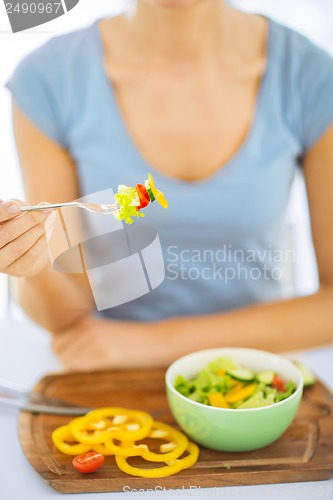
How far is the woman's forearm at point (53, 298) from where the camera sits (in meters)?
0.52

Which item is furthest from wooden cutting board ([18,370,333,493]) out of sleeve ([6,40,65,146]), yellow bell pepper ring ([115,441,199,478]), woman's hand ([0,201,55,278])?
sleeve ([6,40,65,146])

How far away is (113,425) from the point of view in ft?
1.66

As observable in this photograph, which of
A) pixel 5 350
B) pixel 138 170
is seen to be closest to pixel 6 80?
pixel 138 170

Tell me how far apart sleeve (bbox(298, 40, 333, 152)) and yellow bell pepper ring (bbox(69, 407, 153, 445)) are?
348 mm

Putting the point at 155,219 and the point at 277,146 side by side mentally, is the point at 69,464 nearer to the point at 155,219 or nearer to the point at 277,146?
the point at 155,219

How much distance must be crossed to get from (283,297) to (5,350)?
12.4 inches

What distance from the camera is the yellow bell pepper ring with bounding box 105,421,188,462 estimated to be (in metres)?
0.46

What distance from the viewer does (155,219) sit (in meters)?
0.51

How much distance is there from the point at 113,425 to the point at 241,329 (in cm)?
18

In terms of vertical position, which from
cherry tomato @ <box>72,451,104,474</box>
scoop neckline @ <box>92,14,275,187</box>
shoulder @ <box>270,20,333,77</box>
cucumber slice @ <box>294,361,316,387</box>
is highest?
shoulder @ <box>270,20,333,77</box>

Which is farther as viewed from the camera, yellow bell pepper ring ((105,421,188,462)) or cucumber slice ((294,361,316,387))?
cucumber slice ((294,361,316,387))

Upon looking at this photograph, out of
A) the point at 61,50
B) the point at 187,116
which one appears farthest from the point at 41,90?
the point at 187,116

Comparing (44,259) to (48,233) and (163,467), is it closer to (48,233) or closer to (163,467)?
(48,233)

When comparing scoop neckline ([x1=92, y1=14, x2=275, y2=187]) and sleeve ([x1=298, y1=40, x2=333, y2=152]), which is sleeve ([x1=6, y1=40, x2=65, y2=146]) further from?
sleeve ([x1=298, y1=40, x2=333, y2=152])
